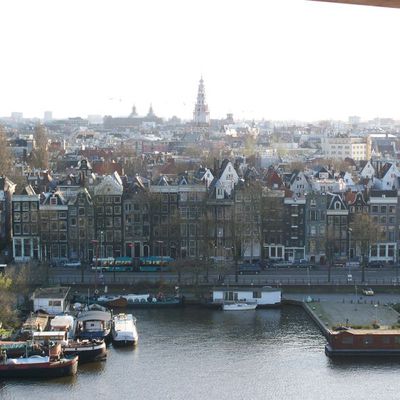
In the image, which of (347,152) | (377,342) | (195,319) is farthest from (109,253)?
(347,152)

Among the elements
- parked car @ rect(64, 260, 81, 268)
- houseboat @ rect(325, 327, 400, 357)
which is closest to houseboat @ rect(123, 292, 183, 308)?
parked car @ rect(64, 260, 81, 268)

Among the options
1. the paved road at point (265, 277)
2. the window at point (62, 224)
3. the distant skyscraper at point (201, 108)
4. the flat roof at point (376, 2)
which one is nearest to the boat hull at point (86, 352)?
the paved road at point (265, 277)

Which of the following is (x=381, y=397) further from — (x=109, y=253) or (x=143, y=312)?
(x=109, y=253)

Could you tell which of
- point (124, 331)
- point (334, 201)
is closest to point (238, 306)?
point (124, 331)

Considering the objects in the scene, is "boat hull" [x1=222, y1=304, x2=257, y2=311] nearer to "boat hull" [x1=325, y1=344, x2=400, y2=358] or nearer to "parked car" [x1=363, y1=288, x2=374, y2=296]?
"parked car" [x1=363, y1=288, x2=374, y2=296]

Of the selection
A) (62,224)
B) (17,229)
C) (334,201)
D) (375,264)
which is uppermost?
(334,201)

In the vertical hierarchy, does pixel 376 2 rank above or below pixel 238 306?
above

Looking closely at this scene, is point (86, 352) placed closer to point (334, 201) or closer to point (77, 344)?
point (77, 344)
